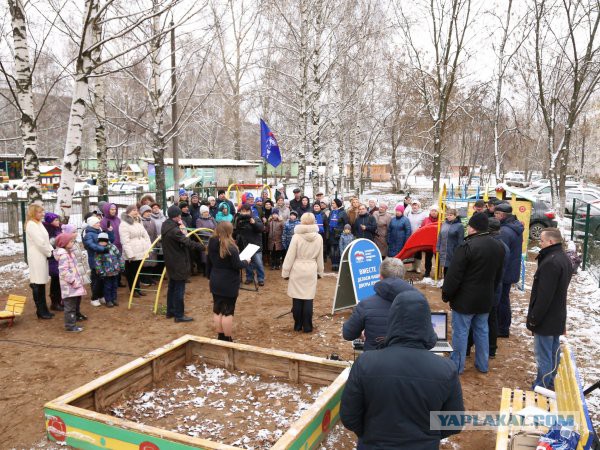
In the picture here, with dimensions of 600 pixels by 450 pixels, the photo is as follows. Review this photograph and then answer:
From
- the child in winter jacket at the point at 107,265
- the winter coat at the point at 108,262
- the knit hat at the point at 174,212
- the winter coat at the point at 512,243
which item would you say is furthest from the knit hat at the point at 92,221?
the winter coat at the point at 512,243

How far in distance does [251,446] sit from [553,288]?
10.5 feet

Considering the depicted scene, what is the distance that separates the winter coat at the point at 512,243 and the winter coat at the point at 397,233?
11.5 feet

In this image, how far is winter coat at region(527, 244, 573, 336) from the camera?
4477 millimetres

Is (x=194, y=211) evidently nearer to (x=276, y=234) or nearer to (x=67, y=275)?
(x=276, y=234)

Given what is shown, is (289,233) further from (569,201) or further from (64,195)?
(569,201)

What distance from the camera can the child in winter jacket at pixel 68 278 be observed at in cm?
643

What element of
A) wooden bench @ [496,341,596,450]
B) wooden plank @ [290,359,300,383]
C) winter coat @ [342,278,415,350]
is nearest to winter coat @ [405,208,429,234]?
wooden plank @ [290,359,300,383]

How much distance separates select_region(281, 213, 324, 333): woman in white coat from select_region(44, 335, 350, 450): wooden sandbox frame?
59.1 inches

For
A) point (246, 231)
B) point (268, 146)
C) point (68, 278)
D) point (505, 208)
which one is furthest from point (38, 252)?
point (268, 146)

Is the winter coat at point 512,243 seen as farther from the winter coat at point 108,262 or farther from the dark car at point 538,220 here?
the dark car at point 538,220

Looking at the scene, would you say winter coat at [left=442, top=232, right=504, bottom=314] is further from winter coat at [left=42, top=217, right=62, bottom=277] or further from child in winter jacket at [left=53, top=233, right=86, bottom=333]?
winter coat at [left=42, top=217, right=62, bottom=277]

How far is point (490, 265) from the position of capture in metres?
4.88

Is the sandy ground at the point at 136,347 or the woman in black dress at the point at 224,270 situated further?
the woman in black dress at the point at 224,270

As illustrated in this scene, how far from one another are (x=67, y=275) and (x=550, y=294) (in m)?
5.96
